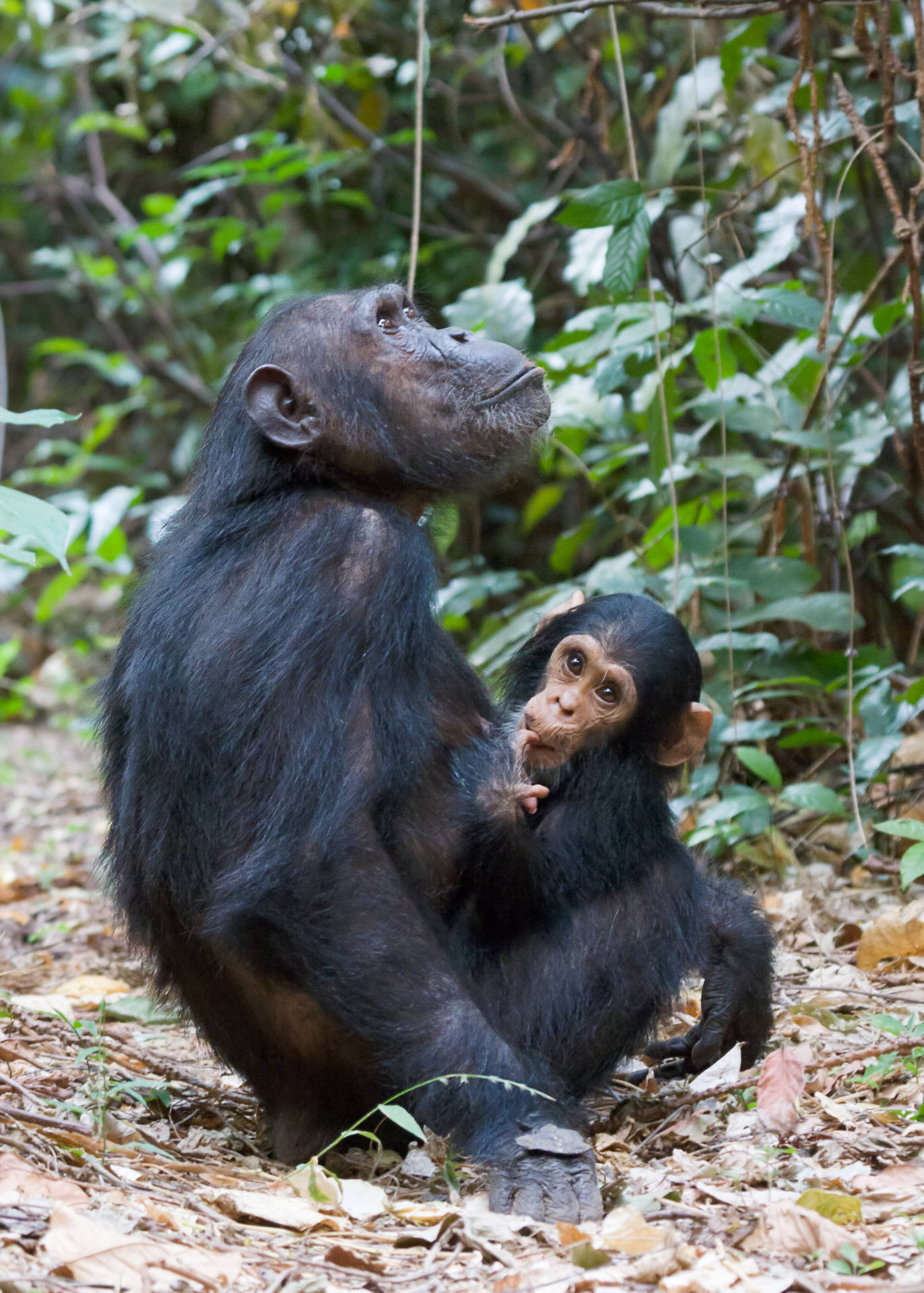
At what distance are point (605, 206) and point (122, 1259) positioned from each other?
11.9 ft

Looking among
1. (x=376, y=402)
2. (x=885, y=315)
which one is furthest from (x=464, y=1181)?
(x=885, y=315)

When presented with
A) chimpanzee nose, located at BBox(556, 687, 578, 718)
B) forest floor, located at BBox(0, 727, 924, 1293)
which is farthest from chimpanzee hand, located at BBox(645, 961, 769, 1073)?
chimpanzee nose, located at BBox(556, 687, 578, 718)

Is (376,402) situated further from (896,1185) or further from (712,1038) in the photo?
(896,1185)

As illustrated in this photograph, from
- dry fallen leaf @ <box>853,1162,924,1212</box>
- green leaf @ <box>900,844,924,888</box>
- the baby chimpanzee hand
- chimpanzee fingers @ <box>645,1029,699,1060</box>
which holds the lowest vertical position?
chimpanzee fingers @ <box>645,1029,699,1060</box>

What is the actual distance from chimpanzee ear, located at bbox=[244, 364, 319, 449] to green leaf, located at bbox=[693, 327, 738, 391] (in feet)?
6.63

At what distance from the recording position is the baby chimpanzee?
3.36 metres

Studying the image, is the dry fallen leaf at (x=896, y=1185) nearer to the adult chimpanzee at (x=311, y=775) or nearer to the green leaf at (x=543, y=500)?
the adult chimpanzee at (x=311, y=775)

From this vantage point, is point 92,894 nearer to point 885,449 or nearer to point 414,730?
point 414,730

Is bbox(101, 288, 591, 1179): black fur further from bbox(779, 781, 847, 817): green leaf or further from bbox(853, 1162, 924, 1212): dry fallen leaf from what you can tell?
bbox(779, 781, 847, 817): green leaf

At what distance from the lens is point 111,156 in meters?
11.3

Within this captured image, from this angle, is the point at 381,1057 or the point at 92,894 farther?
the point at 92,894

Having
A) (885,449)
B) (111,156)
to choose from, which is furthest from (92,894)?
(111,156)

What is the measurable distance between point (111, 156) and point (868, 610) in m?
7.95

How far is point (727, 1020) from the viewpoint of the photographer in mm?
3602
